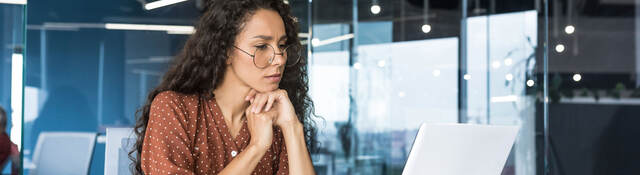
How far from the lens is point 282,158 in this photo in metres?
1.80

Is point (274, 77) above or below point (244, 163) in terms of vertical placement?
above

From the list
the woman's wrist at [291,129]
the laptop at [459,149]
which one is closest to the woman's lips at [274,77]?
the woman's wrist at [291,129]

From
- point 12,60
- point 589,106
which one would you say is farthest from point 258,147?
point 589,106

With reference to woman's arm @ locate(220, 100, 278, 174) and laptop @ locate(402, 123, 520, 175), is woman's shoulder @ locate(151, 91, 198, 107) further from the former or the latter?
laptop @ locate(402, 123, 520, 175)

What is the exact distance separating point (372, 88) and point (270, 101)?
292 cm

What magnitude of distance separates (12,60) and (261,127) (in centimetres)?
179

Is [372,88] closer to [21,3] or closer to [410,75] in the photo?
[410,75]

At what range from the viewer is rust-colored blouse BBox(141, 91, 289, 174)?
4.87ft

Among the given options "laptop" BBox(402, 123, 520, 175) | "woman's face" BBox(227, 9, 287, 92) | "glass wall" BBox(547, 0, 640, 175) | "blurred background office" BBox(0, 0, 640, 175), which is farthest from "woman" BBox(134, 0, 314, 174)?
"glass wall" BBox(547, 0, 640, 175)

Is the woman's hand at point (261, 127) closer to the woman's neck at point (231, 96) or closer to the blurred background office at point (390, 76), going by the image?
the woman's neck at point (231, 96)

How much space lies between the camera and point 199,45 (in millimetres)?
1702

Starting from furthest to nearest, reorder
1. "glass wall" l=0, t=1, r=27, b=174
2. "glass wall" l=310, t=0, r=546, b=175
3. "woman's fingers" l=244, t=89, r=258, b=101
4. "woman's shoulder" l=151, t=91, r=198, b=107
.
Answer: "glass wall" l=310, t=0, r=546, b=175 → "glass wall" l=0, t=1, r=27, b=174 → "woman's fingers" l=244, t=89, r=258, b=101 → "woman's shoulder" l=151, t=91, r=198, b=107

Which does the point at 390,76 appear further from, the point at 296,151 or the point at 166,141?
the point at 166,141

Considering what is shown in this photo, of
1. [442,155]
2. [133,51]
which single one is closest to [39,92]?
[133,51]
